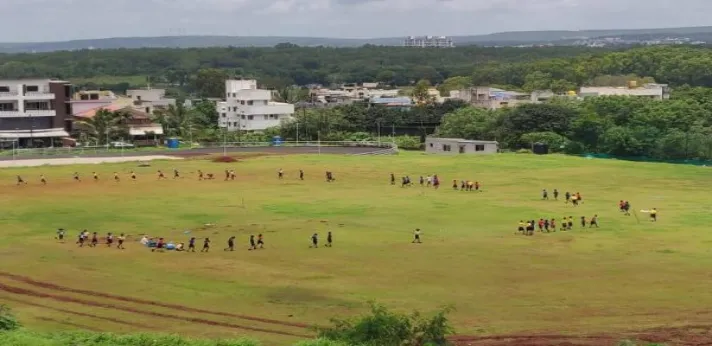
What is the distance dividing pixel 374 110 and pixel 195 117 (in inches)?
710

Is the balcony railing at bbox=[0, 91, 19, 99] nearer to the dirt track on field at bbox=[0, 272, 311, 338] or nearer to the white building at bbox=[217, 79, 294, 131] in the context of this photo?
the white building at bbox=[217, 79, 294, 131]

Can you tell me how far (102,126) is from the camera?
8456 centimetres

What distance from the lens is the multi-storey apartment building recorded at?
86.9 metres

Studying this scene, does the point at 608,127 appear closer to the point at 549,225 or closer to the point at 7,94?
the point at 549,225

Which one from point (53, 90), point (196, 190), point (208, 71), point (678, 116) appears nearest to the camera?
point (196, 190)

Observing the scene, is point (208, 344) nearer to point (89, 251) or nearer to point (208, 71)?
point (89, 251)

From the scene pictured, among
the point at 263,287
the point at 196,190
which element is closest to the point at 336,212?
the point at 196,190

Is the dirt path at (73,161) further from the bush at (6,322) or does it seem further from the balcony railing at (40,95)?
the bush at (6,322)

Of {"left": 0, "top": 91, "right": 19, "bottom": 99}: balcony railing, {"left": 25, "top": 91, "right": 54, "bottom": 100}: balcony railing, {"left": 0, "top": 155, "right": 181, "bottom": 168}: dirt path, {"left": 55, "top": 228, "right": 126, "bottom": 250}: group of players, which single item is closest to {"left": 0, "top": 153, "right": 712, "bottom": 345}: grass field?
{"left": 55, "top": 228, "right": 126, "bottom": 250}: group of players

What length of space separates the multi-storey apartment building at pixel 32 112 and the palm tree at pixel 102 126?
12.2 feet

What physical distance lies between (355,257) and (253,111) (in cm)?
7020

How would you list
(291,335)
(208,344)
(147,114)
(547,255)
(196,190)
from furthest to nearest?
(147,114) → (196,190) → (547,255) → (291,335) → (208,344)

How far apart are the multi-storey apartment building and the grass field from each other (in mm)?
26950

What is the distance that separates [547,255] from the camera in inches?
1420
